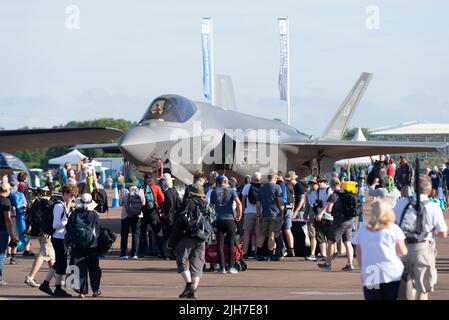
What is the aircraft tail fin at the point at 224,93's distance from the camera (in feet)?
113

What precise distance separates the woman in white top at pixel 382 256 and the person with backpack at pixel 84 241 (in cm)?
518

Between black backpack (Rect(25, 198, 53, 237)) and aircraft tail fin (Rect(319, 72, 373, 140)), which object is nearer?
black backpack (Rect(25, 198, 53, 237))

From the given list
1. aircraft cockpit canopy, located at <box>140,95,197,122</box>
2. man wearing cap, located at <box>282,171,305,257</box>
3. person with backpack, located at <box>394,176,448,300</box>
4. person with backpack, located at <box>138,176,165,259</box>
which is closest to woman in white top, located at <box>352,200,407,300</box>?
person with backpack, located at <box>394,176,448,300</box>

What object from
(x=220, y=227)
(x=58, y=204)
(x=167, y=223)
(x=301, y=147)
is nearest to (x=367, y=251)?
(x=58, y=204)

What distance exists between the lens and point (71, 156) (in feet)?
236

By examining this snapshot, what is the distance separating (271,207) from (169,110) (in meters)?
6.95

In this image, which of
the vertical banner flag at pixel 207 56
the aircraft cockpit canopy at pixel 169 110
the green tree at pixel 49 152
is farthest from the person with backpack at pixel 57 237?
the green tree at pixel 49 152

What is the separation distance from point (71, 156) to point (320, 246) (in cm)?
5414

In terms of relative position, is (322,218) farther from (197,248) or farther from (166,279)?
Answer: (197,248)

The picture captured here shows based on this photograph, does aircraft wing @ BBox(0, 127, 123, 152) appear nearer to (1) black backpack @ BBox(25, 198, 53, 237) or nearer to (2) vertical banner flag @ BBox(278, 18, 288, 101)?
(1) black backpack @ BBox(25, 198, 53, 237)

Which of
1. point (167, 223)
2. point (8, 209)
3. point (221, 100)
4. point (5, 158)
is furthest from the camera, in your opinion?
point (5, 158)

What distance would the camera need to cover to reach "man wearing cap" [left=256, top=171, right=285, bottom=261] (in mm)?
19000

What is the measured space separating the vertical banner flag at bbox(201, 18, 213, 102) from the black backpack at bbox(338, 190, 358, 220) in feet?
101

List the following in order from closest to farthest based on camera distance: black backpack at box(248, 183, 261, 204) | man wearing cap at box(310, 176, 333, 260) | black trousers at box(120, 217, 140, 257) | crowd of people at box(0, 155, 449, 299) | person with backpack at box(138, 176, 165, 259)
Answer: crowd of people at box(0, 155, 449, 299)
man wearing cap at box(310, 176, 333, 260)
black backpack at box(248, 183, 261, 204)
person with backpack at box(138, 176, 165, 259)
black trousers at box(120, 217, 140, 257)
